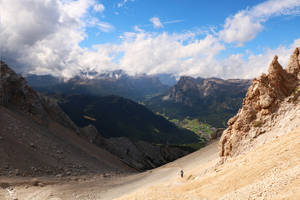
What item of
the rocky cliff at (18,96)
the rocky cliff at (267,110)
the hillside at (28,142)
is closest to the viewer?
the rocky cliff at (267,110)

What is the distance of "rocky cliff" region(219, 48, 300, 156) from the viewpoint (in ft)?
75.3

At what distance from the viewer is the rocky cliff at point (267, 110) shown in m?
22.9

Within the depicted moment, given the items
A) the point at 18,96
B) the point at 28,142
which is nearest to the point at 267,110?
the point at 28,142

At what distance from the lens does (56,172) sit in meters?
41.3

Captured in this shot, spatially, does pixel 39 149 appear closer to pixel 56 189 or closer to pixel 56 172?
pixel 56 172

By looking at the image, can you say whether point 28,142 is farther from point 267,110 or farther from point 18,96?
point 267,110

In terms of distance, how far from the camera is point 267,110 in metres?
24.2

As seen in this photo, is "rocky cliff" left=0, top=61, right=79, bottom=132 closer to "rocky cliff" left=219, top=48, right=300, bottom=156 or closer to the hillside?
the hillside

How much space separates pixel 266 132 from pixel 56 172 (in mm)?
40612

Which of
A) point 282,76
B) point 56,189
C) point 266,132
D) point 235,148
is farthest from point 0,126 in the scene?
point 282,76

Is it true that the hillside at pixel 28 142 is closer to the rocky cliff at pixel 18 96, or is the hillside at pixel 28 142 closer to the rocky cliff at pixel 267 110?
the rocky cliff at pixel 18 96

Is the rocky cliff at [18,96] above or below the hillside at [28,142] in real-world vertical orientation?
above

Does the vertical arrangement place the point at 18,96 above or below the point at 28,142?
above

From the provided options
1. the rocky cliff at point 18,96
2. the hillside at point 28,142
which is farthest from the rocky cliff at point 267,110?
the rocky cliff at point 18,96
